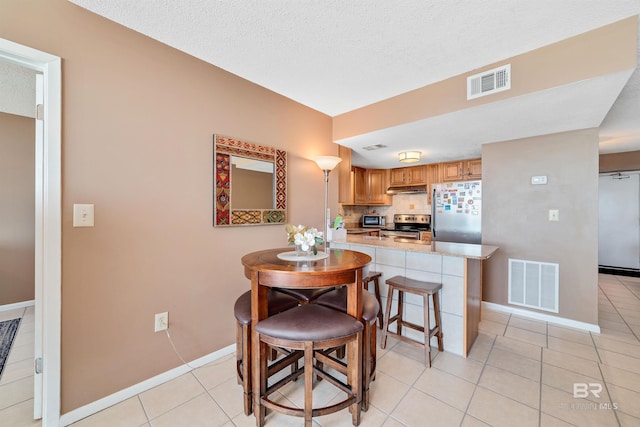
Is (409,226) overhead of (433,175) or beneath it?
beneath

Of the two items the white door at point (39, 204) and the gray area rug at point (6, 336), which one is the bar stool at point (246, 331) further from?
the gray area rug at point (6, 336)

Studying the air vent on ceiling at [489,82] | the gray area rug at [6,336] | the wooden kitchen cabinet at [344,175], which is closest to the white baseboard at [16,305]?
the gray area rug at [6,336]

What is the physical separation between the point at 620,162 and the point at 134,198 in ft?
23.5

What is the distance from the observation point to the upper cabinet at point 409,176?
474 centimetres

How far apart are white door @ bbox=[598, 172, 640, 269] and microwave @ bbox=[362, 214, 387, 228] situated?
417 cm

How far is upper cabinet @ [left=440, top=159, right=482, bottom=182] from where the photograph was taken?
415 cm

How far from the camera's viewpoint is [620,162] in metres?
4.44

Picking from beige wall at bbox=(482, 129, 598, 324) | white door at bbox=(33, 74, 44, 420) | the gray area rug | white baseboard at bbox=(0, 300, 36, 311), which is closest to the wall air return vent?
beige wall at bbox=(482, 129, 598, 324)

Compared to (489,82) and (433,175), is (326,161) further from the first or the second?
(433,175)

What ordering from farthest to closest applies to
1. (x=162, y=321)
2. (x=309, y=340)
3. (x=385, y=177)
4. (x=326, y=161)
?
(x=385, y=177) < (x=326, y=161) < (x=162, y=321) < (x=309, y=340)

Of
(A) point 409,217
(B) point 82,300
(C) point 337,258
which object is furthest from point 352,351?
(A) point 409,217

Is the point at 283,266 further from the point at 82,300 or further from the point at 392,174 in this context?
the point at 392,174

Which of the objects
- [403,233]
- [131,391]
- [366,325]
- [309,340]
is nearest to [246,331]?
[309,340]

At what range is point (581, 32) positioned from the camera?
166 cm
